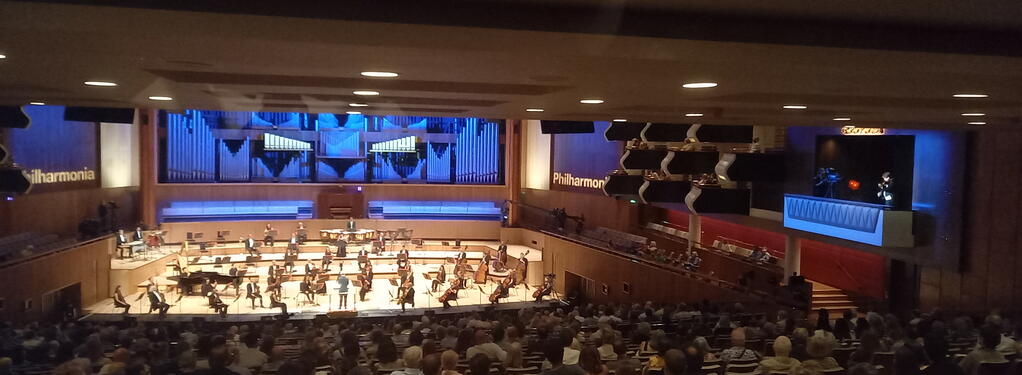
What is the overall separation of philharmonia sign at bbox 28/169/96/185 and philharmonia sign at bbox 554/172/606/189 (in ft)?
44.9

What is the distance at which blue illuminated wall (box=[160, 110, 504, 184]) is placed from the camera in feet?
72.8

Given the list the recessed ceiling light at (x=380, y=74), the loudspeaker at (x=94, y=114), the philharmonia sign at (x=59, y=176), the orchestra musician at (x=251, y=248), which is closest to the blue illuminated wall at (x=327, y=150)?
the philharmonia sign at (x=59, y=176)

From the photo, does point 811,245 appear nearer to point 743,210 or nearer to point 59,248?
point 743,210

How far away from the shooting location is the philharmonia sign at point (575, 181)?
20719 mm

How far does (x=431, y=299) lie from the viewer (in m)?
16.6

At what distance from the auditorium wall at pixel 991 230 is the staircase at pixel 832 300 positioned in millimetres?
2852

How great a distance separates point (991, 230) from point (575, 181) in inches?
499

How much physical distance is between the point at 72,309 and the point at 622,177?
12227 millimetres

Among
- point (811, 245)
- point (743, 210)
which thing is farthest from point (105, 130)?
point (811, 245)

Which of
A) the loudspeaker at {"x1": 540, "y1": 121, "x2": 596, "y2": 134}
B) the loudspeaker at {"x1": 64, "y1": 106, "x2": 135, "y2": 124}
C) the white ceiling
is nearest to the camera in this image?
the white ceiling

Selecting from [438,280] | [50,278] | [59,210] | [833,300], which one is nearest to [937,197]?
[833,300]

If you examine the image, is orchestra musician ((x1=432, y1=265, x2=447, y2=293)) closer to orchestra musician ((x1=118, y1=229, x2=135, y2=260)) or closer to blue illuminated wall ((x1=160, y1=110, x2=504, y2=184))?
blue illuminated wall ((x1=160, y1=110, x2=504, y2=184))

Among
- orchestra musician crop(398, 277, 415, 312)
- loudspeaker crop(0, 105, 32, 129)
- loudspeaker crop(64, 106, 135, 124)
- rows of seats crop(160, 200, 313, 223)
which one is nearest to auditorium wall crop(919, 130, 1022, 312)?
orchestra musician crop(398, 277, 415, 312)

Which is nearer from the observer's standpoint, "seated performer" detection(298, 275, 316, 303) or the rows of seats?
"seated performer" detection(298, 275, 316, 303)
